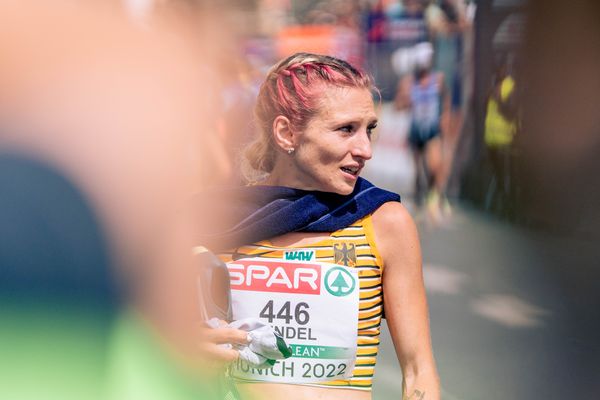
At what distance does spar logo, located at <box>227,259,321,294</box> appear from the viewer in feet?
6.43

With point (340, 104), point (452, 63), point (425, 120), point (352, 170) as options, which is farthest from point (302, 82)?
point (452, 63)

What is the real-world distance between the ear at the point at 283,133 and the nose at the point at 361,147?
0.41 feet

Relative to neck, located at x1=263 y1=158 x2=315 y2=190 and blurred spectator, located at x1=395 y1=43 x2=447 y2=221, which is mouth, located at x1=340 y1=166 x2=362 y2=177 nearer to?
neck, located at x1=263 y1=158 x2=315 y2=190

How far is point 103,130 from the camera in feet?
5.99

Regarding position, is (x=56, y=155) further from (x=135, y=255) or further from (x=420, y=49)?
(x=420, y=49)

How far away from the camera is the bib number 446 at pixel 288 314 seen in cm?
196

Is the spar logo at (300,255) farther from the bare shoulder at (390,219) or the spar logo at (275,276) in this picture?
the bare shoulder at (390,219)

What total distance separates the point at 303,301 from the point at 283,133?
319mm

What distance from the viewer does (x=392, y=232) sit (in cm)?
201

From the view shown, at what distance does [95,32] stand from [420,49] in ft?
25.3

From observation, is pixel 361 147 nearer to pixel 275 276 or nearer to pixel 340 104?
pixel 340 104

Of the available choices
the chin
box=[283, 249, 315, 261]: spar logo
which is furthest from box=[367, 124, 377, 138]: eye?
box=[283, 249, 315, 261]: spar logo

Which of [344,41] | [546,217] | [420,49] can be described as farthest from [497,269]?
[344,41]

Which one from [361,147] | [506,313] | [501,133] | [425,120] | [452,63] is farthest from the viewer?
[452,63]
